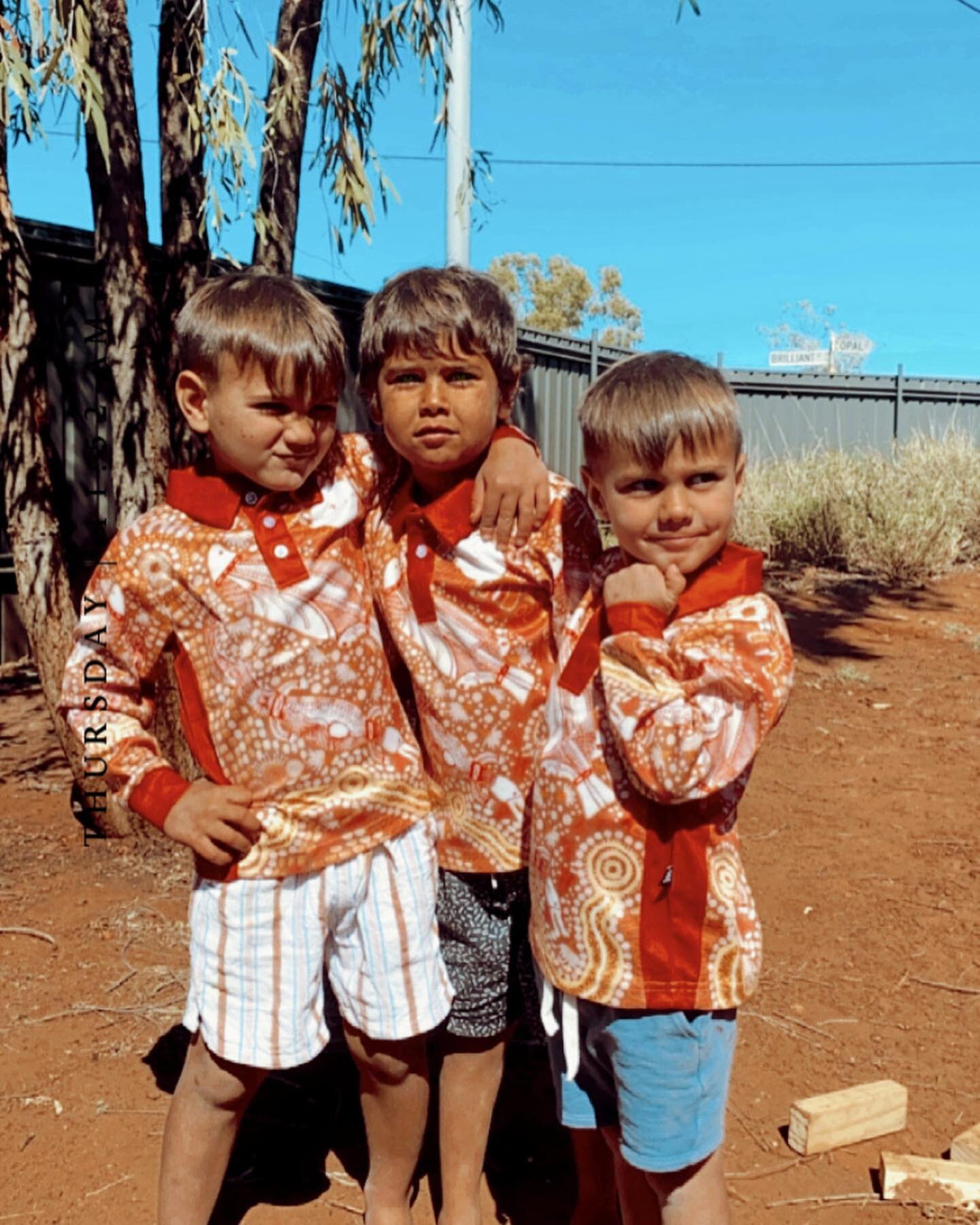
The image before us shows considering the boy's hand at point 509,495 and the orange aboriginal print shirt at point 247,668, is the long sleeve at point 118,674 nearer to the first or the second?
the orange aboriginal print shirt at point 247,668

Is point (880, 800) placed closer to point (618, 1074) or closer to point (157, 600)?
point (618, 1074)

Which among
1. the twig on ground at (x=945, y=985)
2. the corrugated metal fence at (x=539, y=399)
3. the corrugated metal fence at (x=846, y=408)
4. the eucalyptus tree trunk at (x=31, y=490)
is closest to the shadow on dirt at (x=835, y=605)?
the corrugated metal fence at (x=539, y=399)

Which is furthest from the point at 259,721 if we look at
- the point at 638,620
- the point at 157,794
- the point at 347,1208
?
the point at 347,1208

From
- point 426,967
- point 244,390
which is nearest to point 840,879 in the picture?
point 426,967

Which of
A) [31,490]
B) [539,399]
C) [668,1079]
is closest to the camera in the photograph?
[668,1079]

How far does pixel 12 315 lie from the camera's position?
3633 millimetres

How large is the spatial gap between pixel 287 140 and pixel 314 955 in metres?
2.75

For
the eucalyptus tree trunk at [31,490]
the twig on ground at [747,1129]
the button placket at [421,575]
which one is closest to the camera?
the button placket at [421,575]

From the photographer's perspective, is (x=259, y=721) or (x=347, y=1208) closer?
(x=259, y=721)

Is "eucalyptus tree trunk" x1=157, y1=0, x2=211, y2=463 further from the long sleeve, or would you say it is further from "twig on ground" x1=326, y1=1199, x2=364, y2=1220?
"twig on ground" x1=326, y1=1199, x2=364, y2=1220

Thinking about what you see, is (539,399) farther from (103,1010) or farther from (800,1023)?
(103,1010)

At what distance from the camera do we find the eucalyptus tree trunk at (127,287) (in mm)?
3783

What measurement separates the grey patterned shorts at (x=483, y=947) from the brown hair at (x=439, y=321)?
864 mm

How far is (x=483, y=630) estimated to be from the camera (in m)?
1.99
